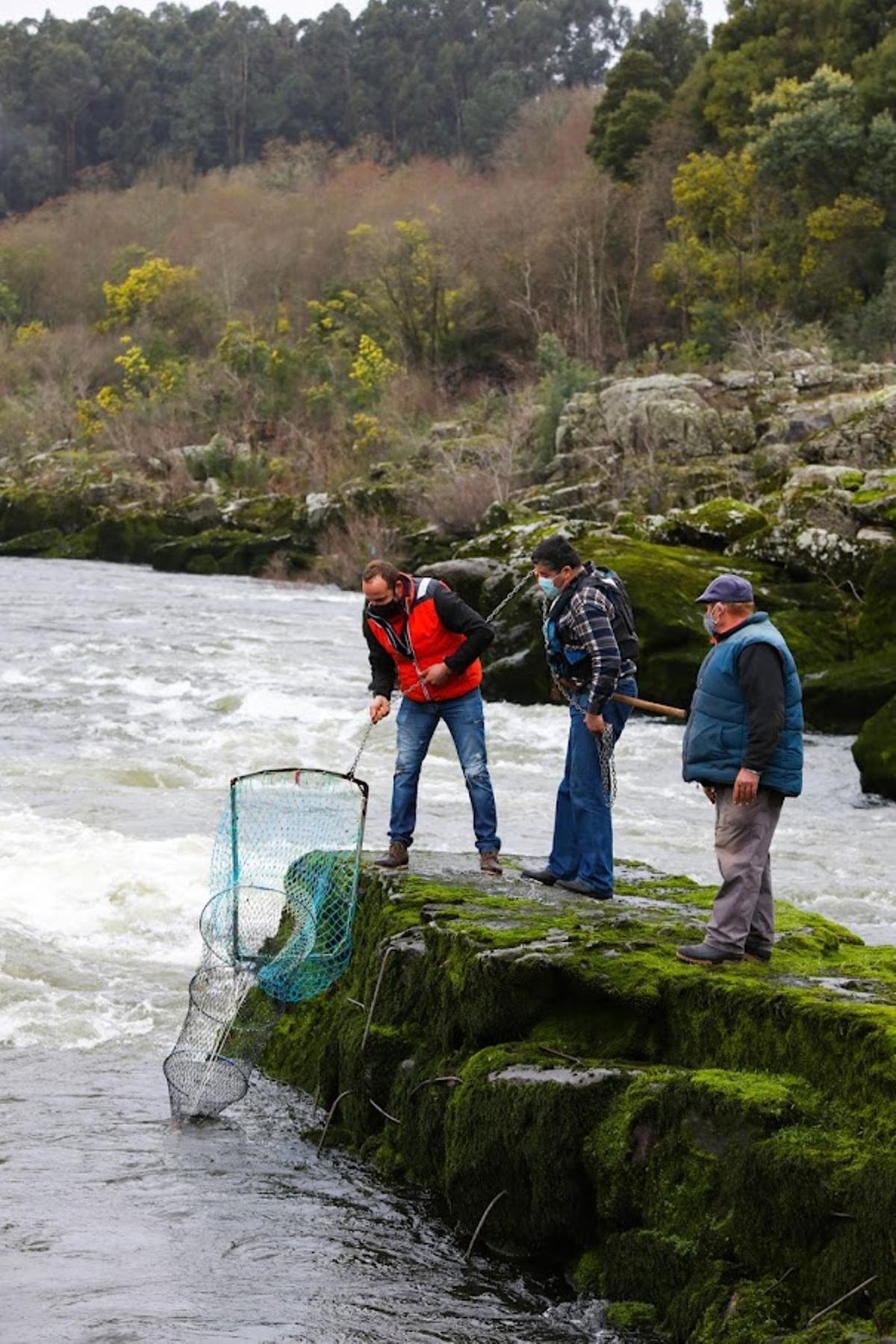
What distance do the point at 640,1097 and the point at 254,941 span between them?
2.83 meters

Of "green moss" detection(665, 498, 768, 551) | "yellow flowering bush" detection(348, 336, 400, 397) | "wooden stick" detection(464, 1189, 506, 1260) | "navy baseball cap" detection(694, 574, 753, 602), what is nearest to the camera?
"wooden stick" detection(464, 1189, 506, 1260)

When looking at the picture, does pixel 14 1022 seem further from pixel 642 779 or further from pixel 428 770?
pixel 642 779

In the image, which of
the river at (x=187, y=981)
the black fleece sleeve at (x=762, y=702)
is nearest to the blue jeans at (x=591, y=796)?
the black fleece sleeve at (x=762, y=702)

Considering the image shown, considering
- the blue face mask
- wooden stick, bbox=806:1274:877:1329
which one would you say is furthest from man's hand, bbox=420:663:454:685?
wooden stick, bbox=806:1274:877:1329

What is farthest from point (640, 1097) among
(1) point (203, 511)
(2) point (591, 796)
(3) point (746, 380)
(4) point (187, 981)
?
(1) point (203, 511)

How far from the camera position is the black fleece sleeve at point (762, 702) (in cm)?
662

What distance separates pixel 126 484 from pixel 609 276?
57.8ft

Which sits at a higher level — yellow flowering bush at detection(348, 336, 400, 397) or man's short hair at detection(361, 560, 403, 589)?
yellow flowering bush at detection(348, 336, 400, 397)

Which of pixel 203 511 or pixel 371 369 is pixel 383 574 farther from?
pixel 371 369

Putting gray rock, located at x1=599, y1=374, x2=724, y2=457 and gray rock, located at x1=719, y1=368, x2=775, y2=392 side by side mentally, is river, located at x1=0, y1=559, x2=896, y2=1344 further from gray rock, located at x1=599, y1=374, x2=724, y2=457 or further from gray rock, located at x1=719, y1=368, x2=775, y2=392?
gray rock, located at x1=719, y1=368, x2=775, y2=392

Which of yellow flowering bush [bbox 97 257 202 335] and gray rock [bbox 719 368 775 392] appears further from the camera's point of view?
yellow flowering bush [bbox 97 257 202 335]

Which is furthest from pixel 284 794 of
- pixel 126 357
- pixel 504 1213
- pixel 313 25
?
pixel 313 25

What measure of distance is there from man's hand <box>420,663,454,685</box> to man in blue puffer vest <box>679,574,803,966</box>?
7.04 feet

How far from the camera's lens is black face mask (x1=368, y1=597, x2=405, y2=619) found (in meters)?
8.87
